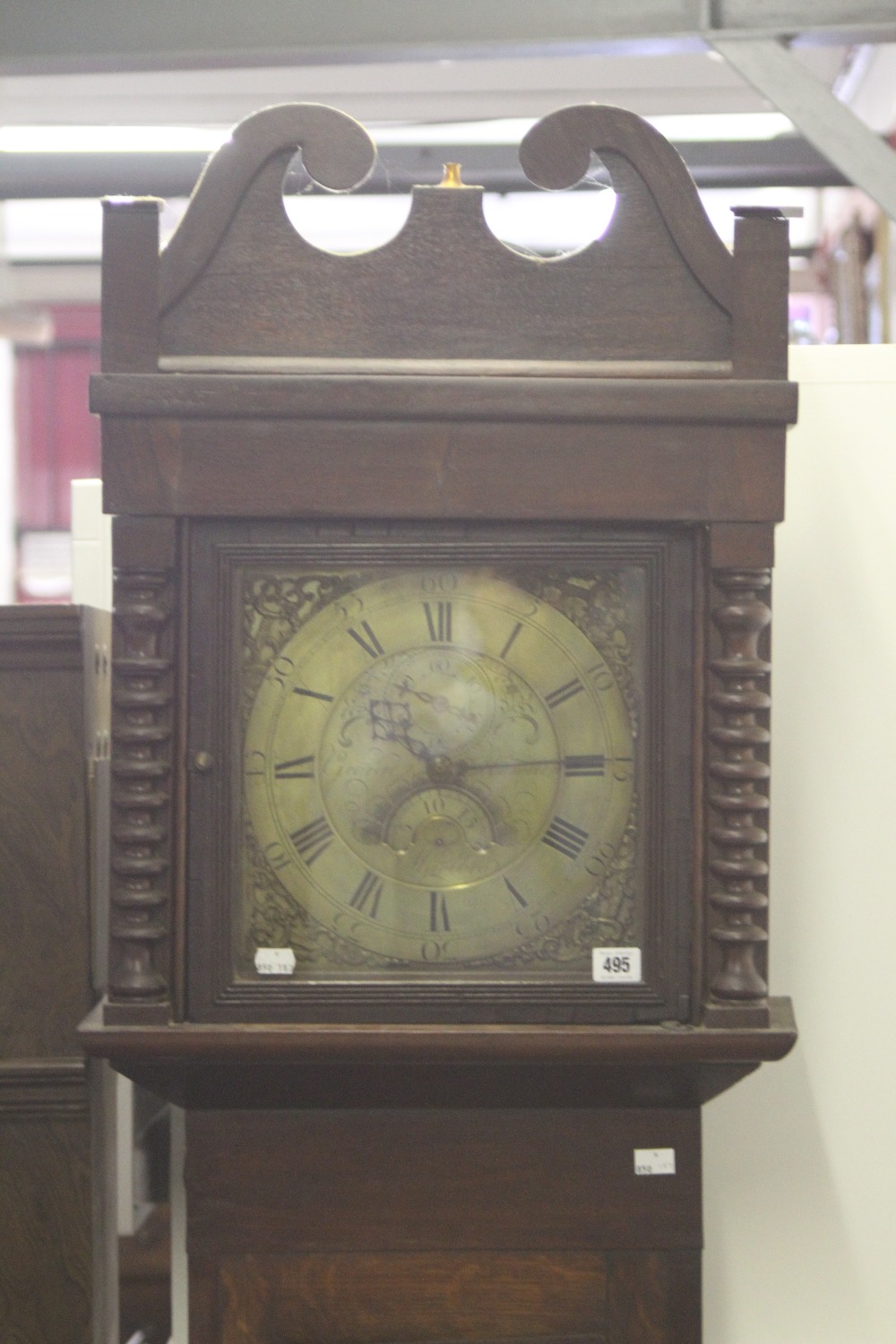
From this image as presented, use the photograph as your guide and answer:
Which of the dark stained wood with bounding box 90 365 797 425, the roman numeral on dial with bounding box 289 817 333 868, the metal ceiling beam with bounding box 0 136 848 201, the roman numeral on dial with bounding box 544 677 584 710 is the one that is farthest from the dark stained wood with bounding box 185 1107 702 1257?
the metal ceiling beam with bounding box 0 136 848 201

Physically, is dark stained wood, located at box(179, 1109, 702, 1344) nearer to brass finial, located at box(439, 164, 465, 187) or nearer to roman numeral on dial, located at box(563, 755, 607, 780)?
roman numeral on dial, located at box(563, 755, 607, 780)

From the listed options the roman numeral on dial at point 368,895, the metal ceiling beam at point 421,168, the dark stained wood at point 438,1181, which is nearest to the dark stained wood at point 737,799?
the dark stained wood at point 438,1181

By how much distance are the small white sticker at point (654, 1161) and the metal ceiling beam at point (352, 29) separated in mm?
1498

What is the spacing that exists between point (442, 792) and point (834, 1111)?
75 centimetres

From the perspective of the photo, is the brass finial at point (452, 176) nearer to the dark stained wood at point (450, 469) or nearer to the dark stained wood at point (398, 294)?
the dark stained wood at point (398, 294)

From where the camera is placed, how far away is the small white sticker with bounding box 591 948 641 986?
1.30 meters

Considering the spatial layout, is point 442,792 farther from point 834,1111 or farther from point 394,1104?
point 834,1111

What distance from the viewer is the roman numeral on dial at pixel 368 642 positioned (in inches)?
52.0

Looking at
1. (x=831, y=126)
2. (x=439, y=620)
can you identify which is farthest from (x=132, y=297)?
(x=831, y=126)

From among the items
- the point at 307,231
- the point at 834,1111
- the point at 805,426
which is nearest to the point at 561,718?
the point at 805,426

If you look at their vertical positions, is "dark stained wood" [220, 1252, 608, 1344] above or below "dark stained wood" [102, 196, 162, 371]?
below

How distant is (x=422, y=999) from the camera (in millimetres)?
1301

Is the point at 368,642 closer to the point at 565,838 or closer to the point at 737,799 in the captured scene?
the point at 565,838

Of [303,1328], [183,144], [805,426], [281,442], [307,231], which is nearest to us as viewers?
[281,442]
